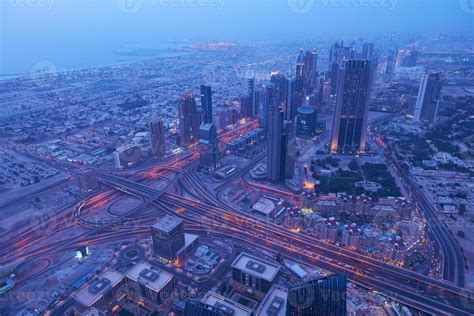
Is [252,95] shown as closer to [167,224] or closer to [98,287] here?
[167,224]

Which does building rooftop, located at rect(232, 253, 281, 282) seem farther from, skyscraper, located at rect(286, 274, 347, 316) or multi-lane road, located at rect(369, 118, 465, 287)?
multi-lane road, located at rect(369, 118, 465, 287)

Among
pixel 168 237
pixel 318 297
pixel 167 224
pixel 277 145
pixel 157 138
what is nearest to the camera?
pixel 318 297

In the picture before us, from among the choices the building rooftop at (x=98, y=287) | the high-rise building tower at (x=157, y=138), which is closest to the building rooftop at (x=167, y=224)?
the building rooftop at (x=98, y=287)

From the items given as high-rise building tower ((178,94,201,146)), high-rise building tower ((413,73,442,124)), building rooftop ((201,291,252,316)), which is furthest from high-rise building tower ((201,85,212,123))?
high-rise building tower ((413,73,442,124))

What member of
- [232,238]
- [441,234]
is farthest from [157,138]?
[441,234]

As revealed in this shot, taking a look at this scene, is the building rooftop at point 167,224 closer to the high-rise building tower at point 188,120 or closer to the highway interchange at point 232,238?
the highway interchange at point 232,238

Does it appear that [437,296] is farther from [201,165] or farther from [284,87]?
[284,87]
